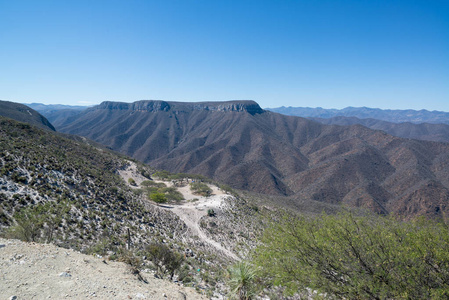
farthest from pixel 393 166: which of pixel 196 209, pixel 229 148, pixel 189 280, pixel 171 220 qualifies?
pixel 189 280

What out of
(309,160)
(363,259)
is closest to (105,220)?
(363,259)

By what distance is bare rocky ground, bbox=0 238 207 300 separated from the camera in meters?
6.87

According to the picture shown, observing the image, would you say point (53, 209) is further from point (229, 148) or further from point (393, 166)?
point (393, 166)

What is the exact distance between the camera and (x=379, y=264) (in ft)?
29.9

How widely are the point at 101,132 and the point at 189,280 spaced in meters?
211

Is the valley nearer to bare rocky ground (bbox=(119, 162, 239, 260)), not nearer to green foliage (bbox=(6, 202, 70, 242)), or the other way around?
green foliage (bbox=(6, 202, 70, 242))

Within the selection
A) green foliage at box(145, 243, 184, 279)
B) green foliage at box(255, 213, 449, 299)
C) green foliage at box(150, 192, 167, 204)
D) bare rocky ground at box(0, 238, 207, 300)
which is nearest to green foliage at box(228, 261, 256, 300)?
green foliage at box(255, 213, 449, 299)

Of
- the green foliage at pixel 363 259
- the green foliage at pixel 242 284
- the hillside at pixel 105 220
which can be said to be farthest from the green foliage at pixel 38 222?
the green foliage at pixel 363 259

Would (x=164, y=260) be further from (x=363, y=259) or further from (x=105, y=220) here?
(x=105, y=220)

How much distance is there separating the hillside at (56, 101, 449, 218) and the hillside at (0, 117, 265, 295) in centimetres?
3699

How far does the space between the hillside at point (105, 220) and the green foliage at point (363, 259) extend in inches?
192

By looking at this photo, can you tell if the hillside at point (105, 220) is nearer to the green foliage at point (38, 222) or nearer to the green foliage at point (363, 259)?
the green foliage at point (38, 222)

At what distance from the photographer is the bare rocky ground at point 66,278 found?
687 cm

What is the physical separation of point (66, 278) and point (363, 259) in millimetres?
12661
